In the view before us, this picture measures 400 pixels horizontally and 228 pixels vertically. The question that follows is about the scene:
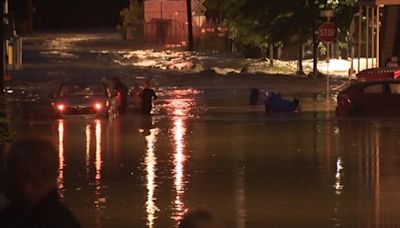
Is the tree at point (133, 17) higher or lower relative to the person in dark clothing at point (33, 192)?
lower

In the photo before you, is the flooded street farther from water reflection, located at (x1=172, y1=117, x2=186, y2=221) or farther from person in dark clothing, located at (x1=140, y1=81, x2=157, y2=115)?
person in dark clothing, located at (x1=140, y1=81, x2=157, y2=115)

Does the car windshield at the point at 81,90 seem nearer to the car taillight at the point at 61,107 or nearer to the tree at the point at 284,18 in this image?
the car taillight at the point at 61,107

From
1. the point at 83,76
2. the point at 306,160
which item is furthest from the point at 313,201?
the point at 83,76

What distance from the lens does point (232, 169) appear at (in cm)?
2072

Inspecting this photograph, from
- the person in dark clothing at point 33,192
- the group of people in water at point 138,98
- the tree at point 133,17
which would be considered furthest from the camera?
the tree at point 133,17

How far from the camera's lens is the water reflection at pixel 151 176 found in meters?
15.3

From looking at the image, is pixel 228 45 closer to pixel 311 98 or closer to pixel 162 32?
pixel 162 32

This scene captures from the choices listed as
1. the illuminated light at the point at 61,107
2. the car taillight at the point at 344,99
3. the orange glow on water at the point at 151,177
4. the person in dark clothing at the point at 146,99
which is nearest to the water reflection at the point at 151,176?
the orange glow on water at the point at 151,177

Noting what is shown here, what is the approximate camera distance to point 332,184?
18.3 metres

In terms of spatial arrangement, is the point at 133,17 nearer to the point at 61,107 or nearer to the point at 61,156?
the point at 61,107

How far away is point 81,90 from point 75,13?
320ft

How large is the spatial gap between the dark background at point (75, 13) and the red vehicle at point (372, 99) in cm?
9172

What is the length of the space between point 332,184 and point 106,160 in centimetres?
556

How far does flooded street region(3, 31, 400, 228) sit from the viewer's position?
15414mm
